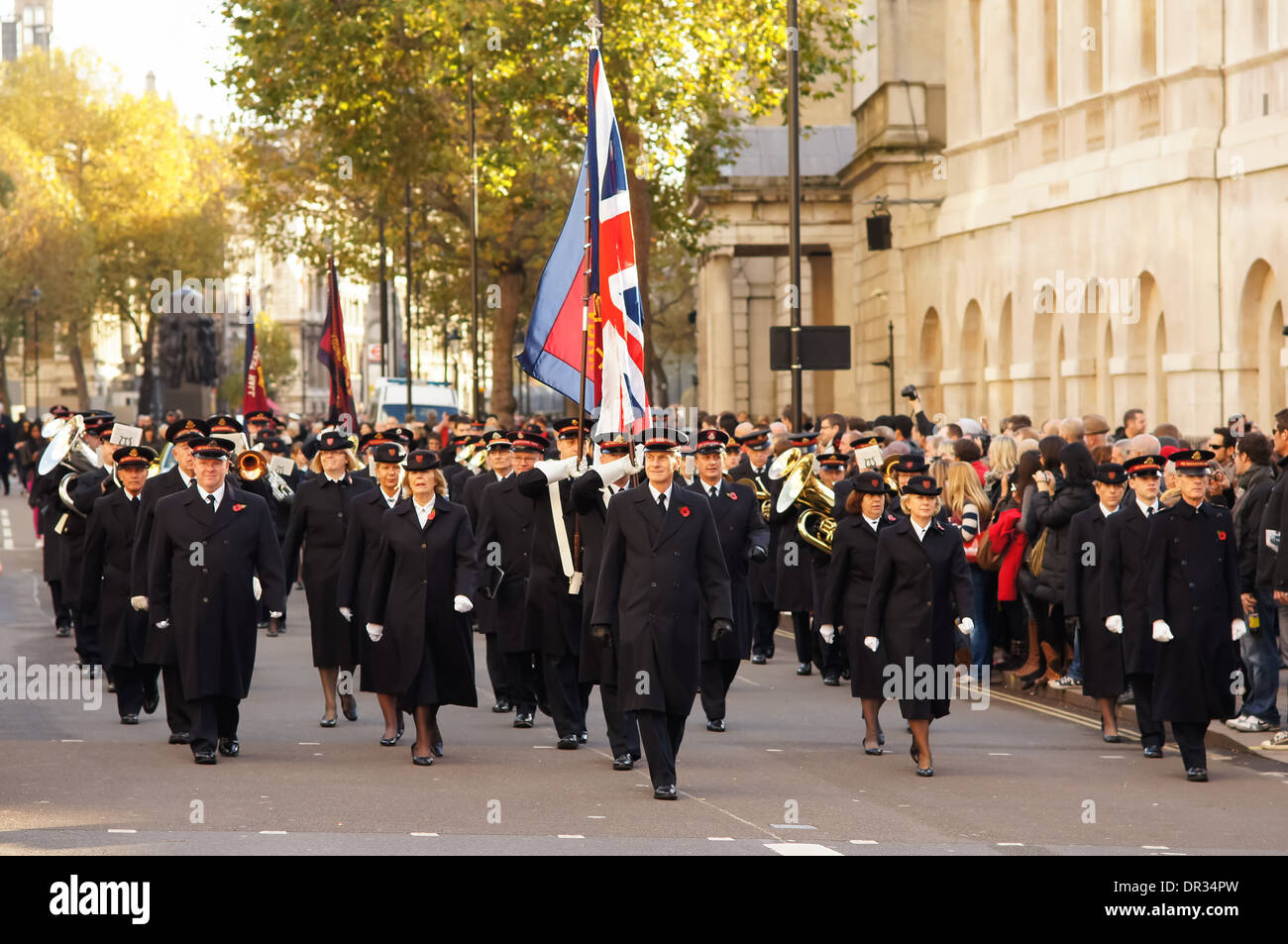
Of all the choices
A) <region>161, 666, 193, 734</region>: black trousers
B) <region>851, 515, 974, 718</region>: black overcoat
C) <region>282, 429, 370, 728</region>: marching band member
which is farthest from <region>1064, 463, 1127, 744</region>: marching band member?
<region>161, 666, 193, 734</region>: black trousers

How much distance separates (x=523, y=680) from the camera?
13.9 metres

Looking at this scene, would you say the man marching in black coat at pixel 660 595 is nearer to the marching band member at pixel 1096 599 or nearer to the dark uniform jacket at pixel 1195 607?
the dark uniform jacket at pixel 1195 607

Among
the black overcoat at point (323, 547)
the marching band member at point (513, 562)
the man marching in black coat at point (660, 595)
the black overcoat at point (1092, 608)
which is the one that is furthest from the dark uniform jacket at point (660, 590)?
the black overcoat at point (323, 547)

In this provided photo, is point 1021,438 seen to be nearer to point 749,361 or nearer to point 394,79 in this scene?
point 394,79

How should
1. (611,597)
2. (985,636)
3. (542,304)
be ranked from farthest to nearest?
(985,636), (542,304), (611,597)

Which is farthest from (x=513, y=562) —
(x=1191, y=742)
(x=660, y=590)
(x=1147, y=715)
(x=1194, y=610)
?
(x=1191, y=742)

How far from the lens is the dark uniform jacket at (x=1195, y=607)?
38.5 feet

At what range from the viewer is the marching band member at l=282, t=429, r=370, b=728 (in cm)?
1380

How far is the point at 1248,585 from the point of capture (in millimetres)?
13320

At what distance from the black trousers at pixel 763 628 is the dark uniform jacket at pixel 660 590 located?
6.84m

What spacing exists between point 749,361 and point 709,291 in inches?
404

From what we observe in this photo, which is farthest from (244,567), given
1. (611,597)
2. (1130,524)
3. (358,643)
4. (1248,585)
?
(1248,585)

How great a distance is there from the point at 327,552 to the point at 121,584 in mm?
1422

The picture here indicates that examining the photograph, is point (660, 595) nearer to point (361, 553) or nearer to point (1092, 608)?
point (361, 553)
